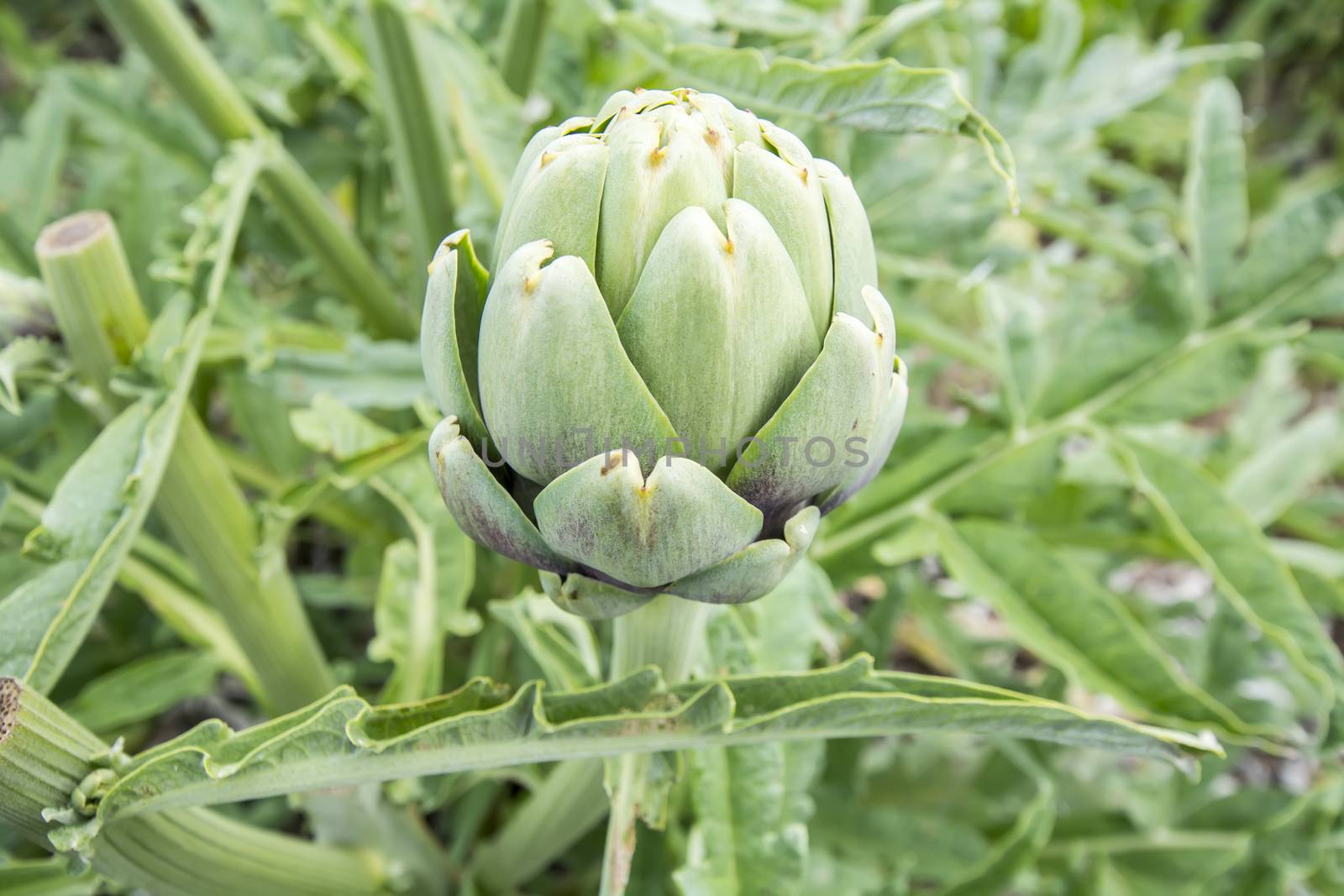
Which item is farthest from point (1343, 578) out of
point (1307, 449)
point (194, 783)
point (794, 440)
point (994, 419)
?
point (194, 783)

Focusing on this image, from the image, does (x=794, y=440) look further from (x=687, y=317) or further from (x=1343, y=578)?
(x=1343, y=578)

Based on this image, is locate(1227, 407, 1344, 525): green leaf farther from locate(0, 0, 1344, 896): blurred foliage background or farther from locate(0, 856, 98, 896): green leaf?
locate(0, 856, 98, 896): green leaf

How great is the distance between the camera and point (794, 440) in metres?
0.32

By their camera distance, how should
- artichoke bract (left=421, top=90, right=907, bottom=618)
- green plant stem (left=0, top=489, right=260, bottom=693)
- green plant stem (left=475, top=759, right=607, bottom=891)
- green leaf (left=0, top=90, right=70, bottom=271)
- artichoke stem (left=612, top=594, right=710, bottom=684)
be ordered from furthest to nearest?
green leaf (left=0, top=90, right=70, bottom=271)
green plant stem (left=0, top=489, right=260, bottom=693)
green plant stem (left=475, top=759, right=607, bottom=891)
artichoke stem (left=612, top=594, right=710, bottom=684)
artichoke bract (left=421, top=90, right=907, bottom=618)

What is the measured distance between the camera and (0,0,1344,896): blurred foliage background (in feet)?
1.83

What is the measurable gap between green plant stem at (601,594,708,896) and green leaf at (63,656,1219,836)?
3cm

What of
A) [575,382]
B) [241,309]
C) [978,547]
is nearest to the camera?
[575,382]

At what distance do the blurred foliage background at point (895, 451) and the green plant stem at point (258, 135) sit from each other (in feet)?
0.10

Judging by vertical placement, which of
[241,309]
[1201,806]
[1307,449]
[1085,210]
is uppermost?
[241,309]

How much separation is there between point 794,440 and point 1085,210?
0.79 m

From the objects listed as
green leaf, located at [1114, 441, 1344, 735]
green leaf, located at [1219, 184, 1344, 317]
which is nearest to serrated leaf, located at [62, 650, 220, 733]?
green leaf, located at [1114, 441, 1344, 735]

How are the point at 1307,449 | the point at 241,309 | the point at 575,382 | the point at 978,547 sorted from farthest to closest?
the point at 1307,449 → the point at 241,309 → the point at 978,547 → the point at 575,382

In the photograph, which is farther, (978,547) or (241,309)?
(241,309)

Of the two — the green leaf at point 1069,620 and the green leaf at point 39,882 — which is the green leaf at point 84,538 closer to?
the green leaf at point 39,882
